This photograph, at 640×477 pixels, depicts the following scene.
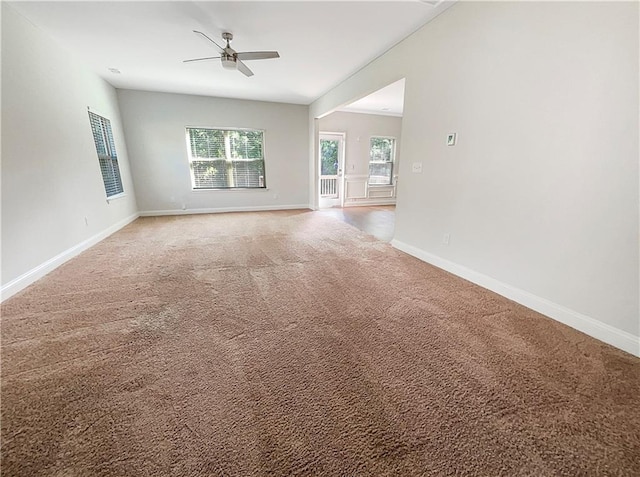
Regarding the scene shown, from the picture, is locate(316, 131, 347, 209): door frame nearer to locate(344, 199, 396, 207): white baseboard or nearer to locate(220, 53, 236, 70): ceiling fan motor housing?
locate(344, 199, 396, 207): white baseboard

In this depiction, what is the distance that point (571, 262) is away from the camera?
6.31 feet

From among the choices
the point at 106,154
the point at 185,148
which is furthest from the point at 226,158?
the point at 106,154

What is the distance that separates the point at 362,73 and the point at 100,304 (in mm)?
4451

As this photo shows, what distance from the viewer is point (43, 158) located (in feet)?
9.60

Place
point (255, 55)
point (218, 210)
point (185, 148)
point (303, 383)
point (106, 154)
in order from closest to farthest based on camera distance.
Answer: point (303, 383)
point (255, 55)
point (106, 154)
point (185, 148)
point (218, 210)

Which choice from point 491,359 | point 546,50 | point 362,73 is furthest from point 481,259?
point 362,73

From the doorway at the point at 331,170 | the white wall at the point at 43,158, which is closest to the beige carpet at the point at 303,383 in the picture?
the white wall at the point at 43,158

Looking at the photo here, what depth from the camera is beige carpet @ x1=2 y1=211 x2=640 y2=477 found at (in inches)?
41.2

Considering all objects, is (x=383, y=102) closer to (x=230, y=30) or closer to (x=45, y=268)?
(x=230, y=30)

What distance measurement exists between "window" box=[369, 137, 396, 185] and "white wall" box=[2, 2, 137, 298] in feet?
20.5

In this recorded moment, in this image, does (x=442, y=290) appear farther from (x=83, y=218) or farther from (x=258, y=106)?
(x=258, y=106)

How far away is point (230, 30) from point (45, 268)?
332cm

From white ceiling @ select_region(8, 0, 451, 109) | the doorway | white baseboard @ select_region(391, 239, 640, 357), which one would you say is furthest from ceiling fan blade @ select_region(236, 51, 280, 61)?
the doorway

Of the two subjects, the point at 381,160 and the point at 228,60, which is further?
the point at 381,160
